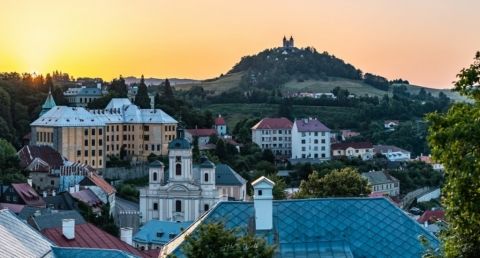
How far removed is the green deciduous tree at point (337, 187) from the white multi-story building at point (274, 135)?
75.9 metres

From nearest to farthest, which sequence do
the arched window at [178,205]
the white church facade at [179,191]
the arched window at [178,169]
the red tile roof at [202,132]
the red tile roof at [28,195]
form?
the red tile roof at [28,195], the white church facade at [179,191], the arched window at [178,205], the arched window at [178,169], the red tile roof at [202,132]

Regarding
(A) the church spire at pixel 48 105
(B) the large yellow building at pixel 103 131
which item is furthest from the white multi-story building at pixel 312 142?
(A) the church spire at pixel 48 105

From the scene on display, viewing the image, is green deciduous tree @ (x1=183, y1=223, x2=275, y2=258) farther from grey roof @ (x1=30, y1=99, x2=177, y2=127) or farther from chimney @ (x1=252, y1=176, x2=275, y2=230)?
grey roof @ (x1=30, y1=99, x2=177, y2=127)

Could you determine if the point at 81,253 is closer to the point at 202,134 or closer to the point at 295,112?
the point at 202,134

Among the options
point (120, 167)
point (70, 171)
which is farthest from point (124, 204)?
point (120, 167)

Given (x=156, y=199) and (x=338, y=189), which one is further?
(x=156, y=199)

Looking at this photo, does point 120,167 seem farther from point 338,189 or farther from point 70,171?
point 338,189

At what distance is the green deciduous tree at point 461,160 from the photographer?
13695 mm

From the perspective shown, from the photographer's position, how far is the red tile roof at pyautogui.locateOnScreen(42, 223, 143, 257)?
29.8 meters

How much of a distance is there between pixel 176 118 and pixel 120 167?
17.8 metres

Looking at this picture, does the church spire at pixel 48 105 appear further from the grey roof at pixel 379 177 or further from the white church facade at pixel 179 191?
the grey roof at pixel 379 177

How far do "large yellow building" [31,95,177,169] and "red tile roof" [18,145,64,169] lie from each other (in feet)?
14.9

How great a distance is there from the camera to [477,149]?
45.2ft

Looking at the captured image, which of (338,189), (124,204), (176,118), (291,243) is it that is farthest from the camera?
(176,118)
